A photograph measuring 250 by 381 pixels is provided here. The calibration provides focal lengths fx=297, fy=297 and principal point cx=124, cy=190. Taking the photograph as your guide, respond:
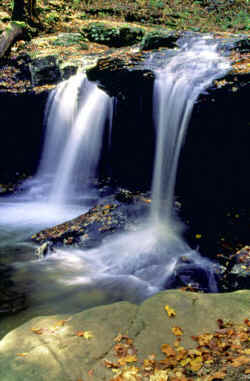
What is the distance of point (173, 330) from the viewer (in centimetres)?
317

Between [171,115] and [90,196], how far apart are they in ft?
11.4

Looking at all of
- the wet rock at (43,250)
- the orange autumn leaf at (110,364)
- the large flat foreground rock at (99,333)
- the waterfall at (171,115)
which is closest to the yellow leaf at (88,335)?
the large flat foreground rock at (99,333)

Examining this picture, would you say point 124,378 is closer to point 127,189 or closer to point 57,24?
point 127,189

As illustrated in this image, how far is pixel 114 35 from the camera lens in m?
12.5

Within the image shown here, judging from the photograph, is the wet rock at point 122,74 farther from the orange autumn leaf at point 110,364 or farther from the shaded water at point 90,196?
the orange autumn leaf at point 110,364

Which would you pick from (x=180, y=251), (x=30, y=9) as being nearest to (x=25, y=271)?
(x=180, y=251)

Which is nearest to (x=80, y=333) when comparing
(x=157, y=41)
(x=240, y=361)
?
(x=240, y=361)

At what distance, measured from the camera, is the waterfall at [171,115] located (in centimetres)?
777

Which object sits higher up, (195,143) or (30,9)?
(30,9)

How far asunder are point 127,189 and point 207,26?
40.3ft

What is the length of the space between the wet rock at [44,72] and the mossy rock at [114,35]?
297 centimetres

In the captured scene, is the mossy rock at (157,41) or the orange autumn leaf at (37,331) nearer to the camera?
the orange autumn leaf at (37,331)

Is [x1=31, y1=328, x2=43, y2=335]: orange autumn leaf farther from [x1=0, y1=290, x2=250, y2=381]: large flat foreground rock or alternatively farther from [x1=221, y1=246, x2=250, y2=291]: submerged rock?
[x1=221, y1=246, x2=250, y2=291]: submerged rock

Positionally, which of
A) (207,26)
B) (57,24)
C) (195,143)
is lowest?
(195,143)
